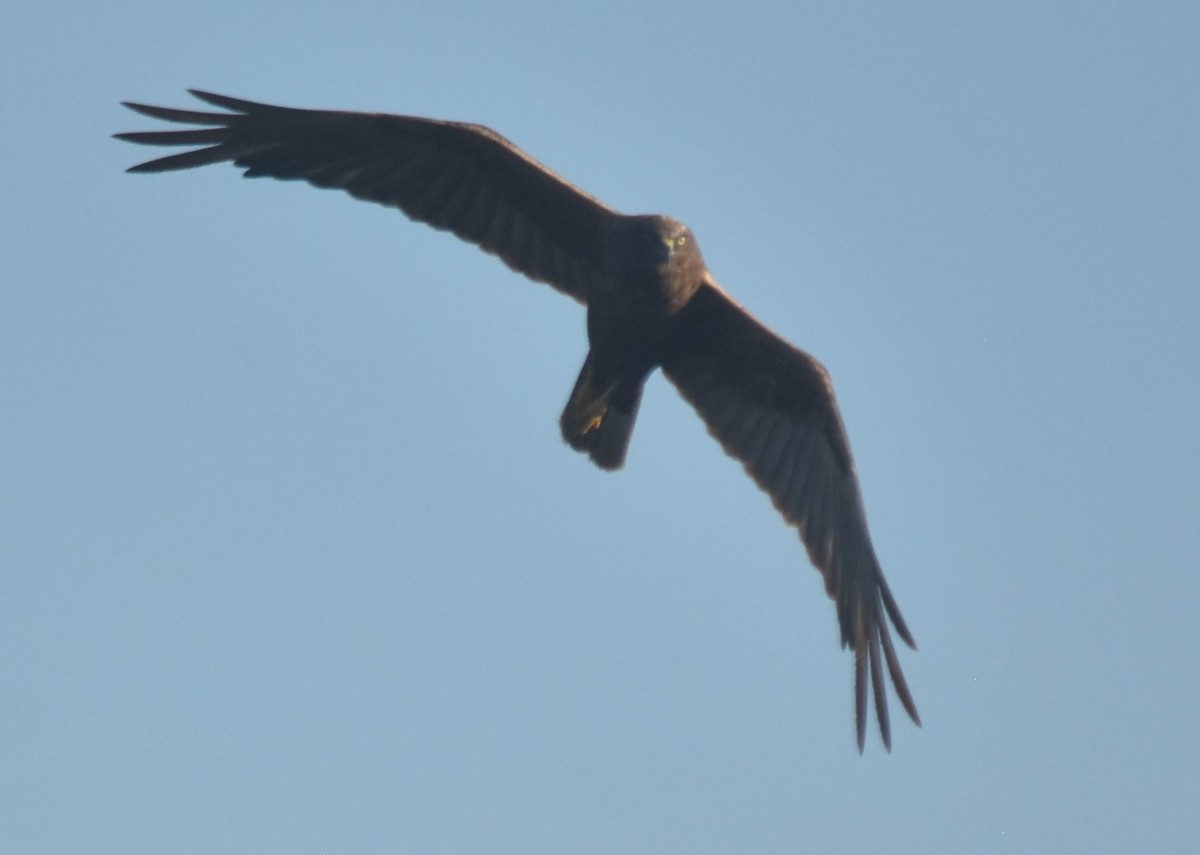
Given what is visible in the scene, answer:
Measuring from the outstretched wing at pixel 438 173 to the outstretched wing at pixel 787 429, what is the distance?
78 cm

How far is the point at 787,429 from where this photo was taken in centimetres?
996

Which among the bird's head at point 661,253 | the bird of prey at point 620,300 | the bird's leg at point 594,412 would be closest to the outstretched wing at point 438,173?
the bird of prey at point 620,300

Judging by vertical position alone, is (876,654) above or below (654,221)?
below

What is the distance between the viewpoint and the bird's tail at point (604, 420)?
9508mm

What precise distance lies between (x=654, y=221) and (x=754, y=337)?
49.9 inches

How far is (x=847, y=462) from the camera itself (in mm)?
9734

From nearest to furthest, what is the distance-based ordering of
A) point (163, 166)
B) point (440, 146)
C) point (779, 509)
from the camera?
point (163, 166) < point (440, 146) < point (779, 509)

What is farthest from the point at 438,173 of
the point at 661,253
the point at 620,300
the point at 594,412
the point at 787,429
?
the point at 787,429

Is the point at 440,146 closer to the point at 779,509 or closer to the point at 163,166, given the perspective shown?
the point at 163,166

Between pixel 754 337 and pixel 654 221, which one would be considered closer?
pixel 654 221

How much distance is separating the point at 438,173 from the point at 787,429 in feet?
8.23

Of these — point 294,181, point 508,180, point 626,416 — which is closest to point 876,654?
point 626,416

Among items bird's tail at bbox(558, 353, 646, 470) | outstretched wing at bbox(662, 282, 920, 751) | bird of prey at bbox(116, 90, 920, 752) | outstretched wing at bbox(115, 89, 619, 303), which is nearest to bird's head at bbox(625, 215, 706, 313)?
bird of prey at bbox(116, 90, 920, 752)

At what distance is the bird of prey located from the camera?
350 inches
